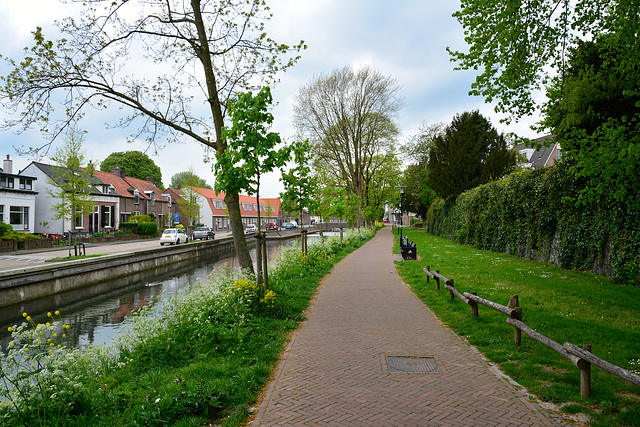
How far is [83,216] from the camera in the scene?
40156 mm

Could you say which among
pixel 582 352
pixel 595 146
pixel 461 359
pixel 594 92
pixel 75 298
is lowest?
pixel 75 298

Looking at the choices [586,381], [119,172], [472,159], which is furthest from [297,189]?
[119,172]

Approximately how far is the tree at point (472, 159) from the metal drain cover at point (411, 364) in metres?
28.2

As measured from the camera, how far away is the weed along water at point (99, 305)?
10640 millimetres

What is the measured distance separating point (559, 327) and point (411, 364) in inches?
122

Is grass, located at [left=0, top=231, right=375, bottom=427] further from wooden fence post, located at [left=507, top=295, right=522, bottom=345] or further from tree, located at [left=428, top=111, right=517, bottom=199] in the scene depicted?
tree, located at [left=428, top=111, right=517, bottom=199]

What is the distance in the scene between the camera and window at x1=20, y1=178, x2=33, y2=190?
115ft

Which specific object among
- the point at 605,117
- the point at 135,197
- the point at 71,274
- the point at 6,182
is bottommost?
the point at 71,274

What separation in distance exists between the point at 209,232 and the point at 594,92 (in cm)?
3973

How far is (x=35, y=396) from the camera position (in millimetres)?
3947

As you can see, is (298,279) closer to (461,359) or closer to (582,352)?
(461,359)

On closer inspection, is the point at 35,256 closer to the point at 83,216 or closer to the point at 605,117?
the point at 83,216

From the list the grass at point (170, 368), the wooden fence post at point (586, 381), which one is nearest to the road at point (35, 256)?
the grass at point (170, 368)

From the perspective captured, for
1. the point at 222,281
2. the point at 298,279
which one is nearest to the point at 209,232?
the point at 298,279
